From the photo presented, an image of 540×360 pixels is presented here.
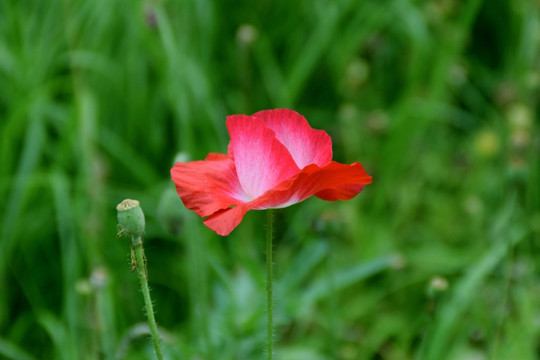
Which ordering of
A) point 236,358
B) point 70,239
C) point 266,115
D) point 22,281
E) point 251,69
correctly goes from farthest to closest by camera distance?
point 251,69 → point 22,281 → point 70,239 → point 236,358 → point 266,115

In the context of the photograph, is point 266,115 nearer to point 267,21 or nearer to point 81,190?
point 81,190

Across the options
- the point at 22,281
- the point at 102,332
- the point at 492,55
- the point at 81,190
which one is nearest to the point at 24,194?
the point at 81,190

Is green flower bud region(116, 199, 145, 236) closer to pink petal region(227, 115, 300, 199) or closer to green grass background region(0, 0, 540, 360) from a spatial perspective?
pink petal region(227, 115, 300, 199)

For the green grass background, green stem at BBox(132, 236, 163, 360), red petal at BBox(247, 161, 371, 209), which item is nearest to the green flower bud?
green stem at BBox(132, 236, 163, 360)

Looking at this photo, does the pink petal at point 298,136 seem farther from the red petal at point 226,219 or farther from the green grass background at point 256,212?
the green grass background at point 256,212

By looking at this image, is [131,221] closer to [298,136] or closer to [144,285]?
[144,285]

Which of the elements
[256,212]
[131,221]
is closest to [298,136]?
[131,221]
